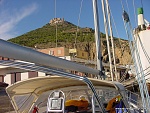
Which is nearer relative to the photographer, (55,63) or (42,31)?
(55,63)

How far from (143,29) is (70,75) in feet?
57.1

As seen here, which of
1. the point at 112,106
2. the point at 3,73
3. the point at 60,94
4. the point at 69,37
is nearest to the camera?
the point at 60,94

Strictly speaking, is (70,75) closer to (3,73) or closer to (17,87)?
(17,87)

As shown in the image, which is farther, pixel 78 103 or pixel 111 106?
pixel 78 103

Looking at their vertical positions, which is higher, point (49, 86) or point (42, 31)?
point (42, 31)

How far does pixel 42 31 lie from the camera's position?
11975 cm

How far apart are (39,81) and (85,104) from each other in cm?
285

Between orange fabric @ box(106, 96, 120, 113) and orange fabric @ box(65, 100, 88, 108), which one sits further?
orange fabric @ box(65, 100, 88, 108)

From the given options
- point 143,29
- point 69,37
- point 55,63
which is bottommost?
point 55,63

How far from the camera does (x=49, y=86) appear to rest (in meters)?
7.79

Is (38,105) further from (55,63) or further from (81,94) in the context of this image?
(55,63)

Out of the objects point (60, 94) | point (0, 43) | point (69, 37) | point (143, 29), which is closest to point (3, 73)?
point (143, 29)

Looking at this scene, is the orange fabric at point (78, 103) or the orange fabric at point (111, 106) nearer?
the orange fabric at point (111, 106)

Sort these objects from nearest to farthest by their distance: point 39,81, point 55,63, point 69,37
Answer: point 55,63, point 39,81, point 69,37
